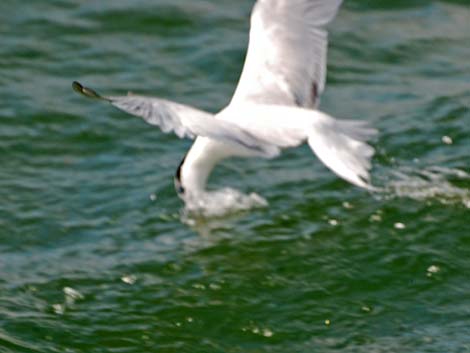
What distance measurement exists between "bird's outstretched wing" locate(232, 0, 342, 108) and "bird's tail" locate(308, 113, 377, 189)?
0.80m

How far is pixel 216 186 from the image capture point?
9148 millimetres

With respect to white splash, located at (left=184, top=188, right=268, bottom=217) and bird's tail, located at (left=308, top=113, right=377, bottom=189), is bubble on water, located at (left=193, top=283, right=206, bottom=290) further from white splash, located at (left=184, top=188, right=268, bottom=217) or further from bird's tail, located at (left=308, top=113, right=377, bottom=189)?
bird's tail, located at (left=308, top=113, right=377, bottom=189)

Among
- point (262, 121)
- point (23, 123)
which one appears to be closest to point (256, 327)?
point (262, 121)

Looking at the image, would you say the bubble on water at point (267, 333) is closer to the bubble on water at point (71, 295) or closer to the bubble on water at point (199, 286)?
the bubble on water at point (199, 286)

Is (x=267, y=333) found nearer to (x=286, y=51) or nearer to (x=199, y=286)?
(x=199, y=286)

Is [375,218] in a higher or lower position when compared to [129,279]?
higher

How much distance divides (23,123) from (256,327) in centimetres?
391

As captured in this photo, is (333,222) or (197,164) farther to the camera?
(333,222)

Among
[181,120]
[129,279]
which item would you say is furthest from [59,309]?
[181,120]

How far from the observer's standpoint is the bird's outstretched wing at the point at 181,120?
20.5 ft

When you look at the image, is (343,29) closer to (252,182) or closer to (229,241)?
(252,182)

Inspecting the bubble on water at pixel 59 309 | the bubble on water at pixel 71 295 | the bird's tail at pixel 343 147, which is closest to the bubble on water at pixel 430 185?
the bird's tail at pixel 343 147

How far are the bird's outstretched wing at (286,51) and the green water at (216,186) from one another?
0.91m

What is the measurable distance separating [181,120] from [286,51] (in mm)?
1654
